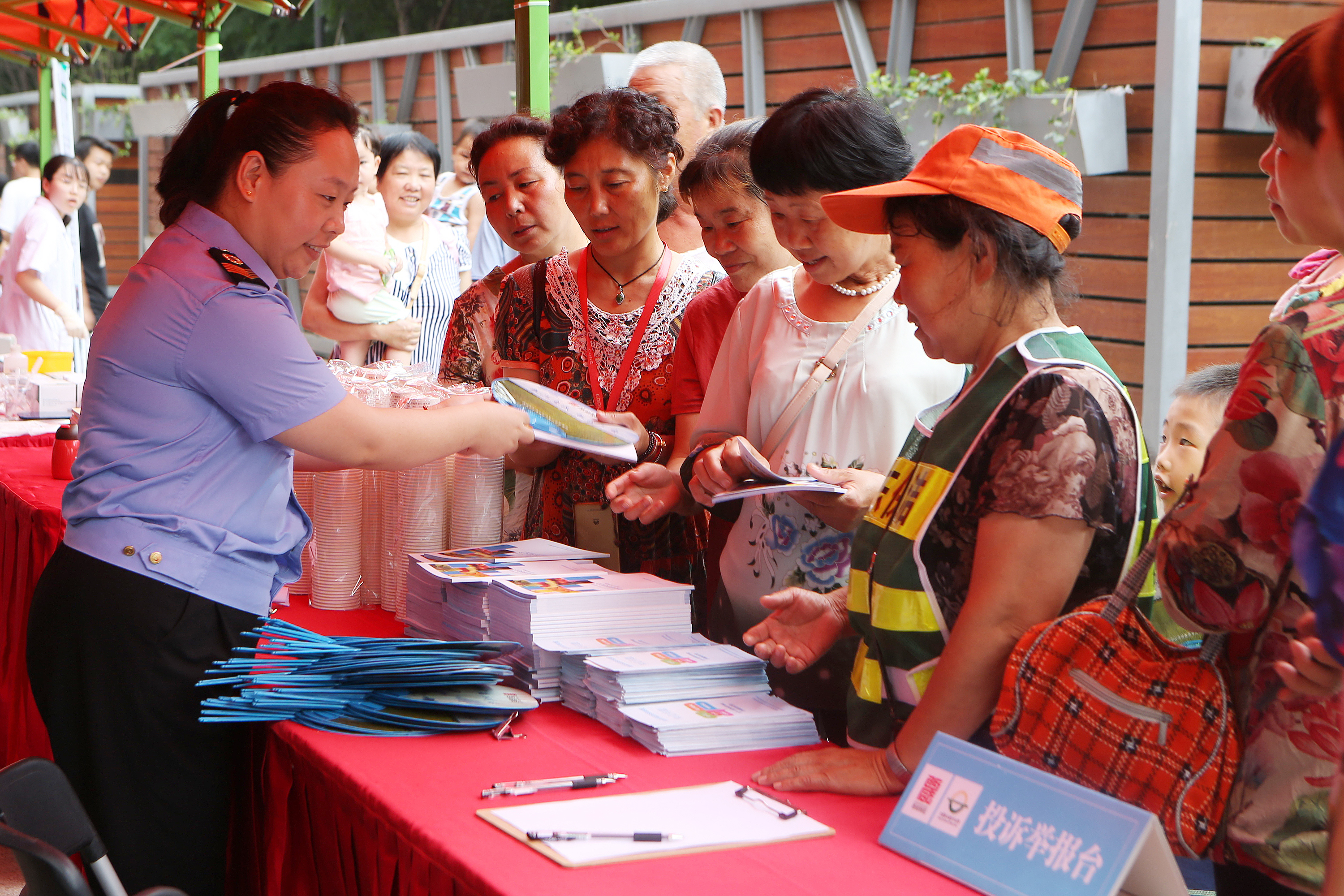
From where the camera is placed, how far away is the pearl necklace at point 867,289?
6.42ft

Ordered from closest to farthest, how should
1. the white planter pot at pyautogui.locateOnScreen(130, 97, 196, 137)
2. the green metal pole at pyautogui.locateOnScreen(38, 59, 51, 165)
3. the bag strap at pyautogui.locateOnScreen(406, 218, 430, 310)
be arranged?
the bag strap at pyautogui.locateOnScreen(406, 218, 430, 310), the green metal pole at pyautogui.locateOnScreen(38, 59, 51, 165), the white planter pot at pyautogui.locateOnScreen(130, 97, 196, 137)

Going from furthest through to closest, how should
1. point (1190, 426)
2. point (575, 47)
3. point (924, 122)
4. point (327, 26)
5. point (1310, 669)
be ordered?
1. point (327, 26)
2. point (575, 47)
3. point (924, 122)
4. point (1190, 426)
5. point (1310, 669)

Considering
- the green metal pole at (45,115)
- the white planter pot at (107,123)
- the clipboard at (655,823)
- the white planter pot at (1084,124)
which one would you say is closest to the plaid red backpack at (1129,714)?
the clipboard at (655,823)

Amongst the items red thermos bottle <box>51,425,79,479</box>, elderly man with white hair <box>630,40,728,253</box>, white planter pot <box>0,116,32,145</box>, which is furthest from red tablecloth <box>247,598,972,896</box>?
white planter pot <box>0,116,32,145</box>

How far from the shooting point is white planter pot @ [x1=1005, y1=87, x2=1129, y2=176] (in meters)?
4.25

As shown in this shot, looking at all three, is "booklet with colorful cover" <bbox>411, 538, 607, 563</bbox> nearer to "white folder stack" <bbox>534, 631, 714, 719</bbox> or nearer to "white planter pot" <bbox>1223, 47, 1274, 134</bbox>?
"white folder stack" <bbox>534, 631, 714, 719</bbox>

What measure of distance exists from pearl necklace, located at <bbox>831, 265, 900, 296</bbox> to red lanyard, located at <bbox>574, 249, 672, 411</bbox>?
0.53 metres

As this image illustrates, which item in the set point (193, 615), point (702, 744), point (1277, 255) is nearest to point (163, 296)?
point (193, 615)

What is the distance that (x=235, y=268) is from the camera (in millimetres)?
1672

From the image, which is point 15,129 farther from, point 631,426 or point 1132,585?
point 1132,585

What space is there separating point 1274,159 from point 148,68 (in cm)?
2436

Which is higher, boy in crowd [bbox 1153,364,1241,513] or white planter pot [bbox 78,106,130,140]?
white planter pot [bbox 78,106,130,140]

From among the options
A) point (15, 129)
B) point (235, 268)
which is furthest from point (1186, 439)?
Result: point (15, 129)

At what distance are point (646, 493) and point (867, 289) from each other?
521mm
